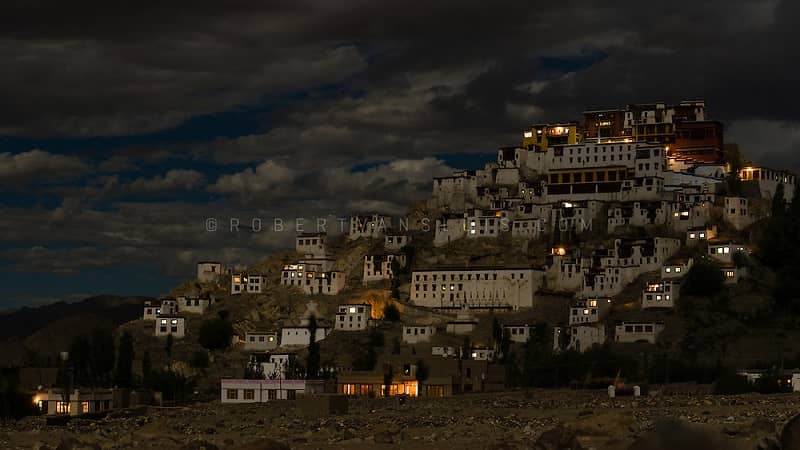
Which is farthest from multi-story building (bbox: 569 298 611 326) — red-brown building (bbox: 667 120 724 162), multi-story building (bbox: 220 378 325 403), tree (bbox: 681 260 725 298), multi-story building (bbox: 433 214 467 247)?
multi-story building (bbox: 220 378 325 403)

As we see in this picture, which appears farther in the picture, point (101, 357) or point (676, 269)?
point (676, 269)

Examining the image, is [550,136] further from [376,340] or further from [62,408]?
[62,408]

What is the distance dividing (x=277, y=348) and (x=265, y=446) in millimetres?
79476

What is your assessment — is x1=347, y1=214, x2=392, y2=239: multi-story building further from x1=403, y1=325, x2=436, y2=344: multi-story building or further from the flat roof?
x1=403, y1=325, x2=436, y2=344: multi-story building

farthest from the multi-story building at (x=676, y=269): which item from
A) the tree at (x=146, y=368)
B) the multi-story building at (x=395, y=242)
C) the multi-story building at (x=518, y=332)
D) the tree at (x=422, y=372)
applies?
the tree at (x=146, y=368)

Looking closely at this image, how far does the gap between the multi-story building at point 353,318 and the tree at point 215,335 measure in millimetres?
9981

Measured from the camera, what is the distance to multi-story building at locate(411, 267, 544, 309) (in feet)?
356

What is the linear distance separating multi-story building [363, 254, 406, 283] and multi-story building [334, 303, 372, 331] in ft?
29.6

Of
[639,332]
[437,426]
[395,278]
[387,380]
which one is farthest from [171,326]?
[437,426]

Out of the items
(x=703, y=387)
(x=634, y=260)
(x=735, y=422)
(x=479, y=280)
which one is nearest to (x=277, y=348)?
(x=479, y=280)

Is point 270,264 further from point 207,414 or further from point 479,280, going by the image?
point 207,414

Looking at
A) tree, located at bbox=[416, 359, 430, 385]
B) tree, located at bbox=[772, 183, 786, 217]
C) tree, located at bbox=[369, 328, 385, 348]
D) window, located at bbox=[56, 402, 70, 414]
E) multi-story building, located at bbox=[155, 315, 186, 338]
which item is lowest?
window, located at bbox=[56, 402, 70, 414]

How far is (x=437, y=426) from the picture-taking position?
129 ft

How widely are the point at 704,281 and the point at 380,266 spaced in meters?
31.4
